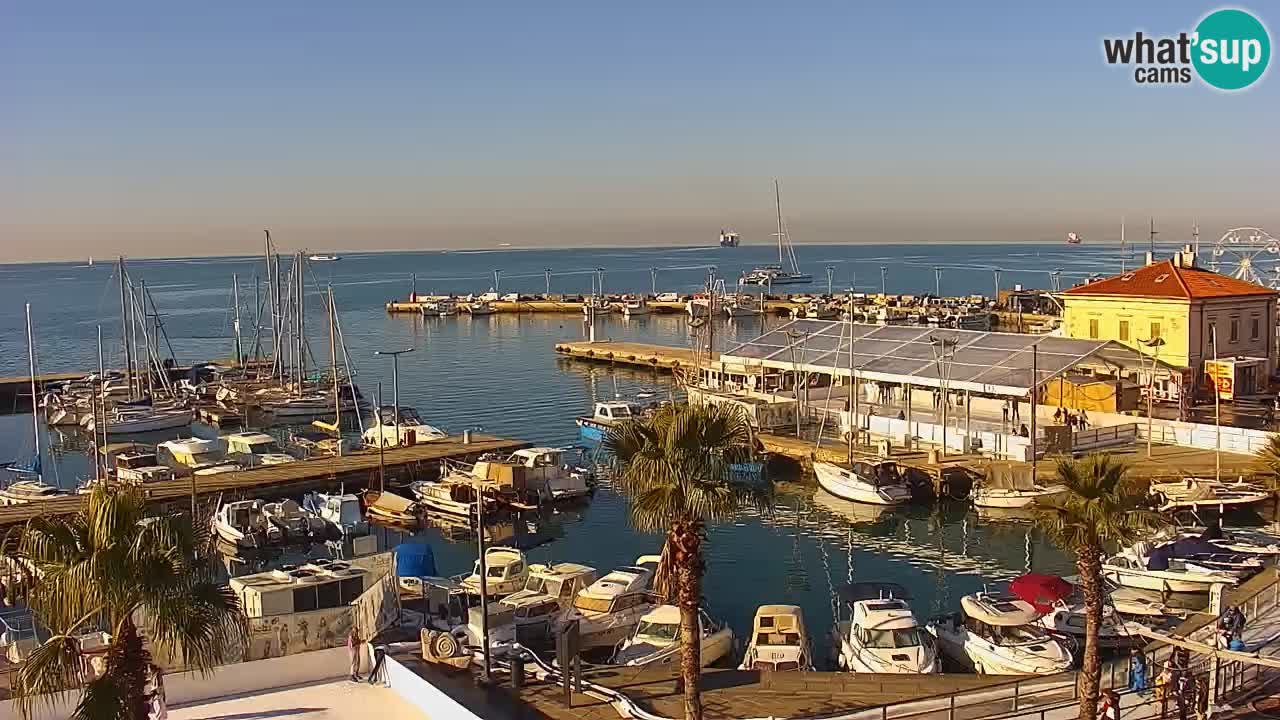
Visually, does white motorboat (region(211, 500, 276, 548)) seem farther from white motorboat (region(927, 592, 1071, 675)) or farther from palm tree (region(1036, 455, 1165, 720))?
palm tree (region(1036, 455, 1165, 720))

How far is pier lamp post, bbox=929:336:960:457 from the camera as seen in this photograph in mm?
51938

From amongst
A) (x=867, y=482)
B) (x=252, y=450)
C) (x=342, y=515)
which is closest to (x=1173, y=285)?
(x=867, y=482)

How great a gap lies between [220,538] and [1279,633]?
36.0 metres

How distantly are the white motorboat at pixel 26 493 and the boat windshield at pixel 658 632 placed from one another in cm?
3100

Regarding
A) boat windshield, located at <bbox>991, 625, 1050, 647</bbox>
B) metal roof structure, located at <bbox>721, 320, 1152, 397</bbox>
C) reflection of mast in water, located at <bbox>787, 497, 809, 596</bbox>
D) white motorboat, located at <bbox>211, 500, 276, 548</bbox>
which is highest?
metal roof structure, located at <bbox>721, 320, 1152, 397</bbox>

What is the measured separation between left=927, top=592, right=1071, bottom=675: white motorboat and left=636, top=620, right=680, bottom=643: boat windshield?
6.82 m

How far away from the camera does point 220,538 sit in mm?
44375

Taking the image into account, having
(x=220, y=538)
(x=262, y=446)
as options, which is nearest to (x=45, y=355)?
(x=262, y=446)

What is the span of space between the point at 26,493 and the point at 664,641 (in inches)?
1343

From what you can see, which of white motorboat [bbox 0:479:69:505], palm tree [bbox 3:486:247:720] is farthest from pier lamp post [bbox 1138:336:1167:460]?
white motorboat [bbox 0:479:69:505]

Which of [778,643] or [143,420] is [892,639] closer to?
[778,643]

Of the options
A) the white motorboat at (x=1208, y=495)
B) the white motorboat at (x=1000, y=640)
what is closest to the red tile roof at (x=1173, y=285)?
the white motorboat at (x=1208, y=495)

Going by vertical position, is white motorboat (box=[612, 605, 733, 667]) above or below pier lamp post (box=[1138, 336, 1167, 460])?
below

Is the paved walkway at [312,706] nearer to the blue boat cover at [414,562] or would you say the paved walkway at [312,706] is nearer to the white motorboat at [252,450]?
the blue boat cover at [414,562]
